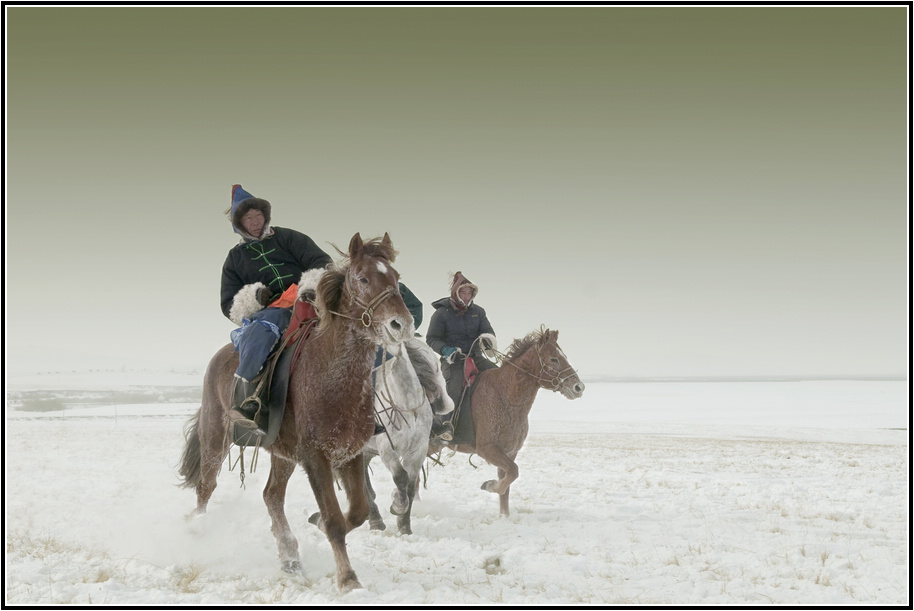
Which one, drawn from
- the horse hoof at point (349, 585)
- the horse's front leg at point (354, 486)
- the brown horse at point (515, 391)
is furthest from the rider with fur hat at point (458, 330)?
the horse hoof at point (349, 585)

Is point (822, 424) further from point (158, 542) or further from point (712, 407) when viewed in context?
point (158, 542)

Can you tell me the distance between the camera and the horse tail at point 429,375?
866 centimetres

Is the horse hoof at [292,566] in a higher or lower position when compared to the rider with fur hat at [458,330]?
lower

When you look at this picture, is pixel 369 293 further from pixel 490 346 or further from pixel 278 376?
pixel 490 346

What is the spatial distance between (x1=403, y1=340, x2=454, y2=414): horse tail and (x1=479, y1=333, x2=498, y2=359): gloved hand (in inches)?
59.4

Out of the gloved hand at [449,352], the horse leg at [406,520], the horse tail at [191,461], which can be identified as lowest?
the horse leg at [406,520]

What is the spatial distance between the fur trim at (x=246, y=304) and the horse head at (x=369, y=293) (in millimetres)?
1190

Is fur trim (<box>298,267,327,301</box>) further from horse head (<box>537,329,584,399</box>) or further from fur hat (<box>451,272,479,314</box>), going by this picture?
horse head (<box>537,329,584,399</box>)

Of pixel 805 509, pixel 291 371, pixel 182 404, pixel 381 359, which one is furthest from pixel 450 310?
pixel 182 404

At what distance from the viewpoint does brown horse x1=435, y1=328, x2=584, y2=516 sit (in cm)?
972

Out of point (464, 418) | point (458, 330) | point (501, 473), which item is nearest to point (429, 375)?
point (464, 418)

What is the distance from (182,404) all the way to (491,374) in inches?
1249

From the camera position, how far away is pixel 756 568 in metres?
6.39

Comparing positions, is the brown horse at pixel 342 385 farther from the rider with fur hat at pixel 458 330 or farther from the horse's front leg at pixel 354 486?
the rider with fur hat at pixel 458 330
